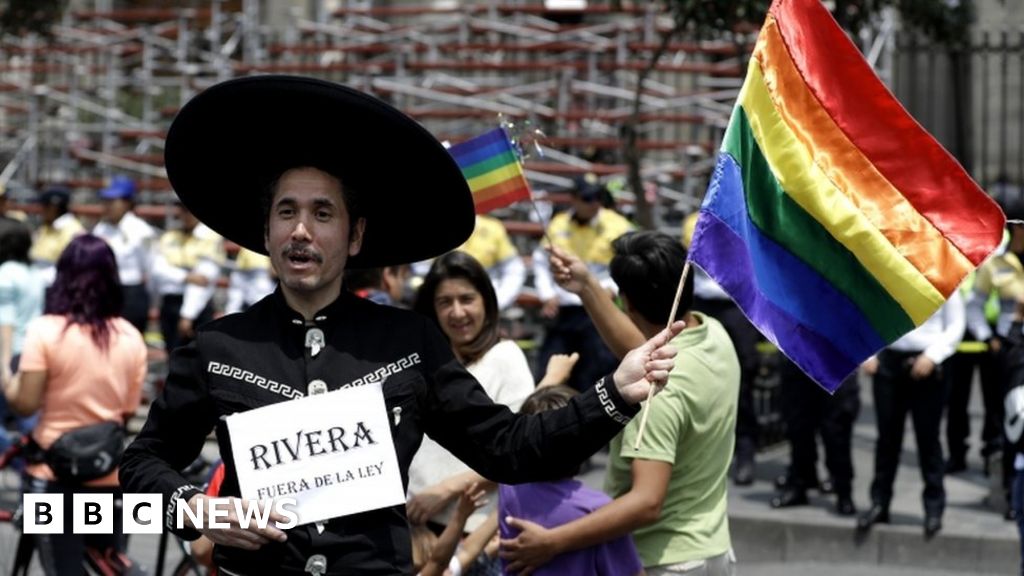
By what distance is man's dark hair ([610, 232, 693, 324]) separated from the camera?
18.0 feet

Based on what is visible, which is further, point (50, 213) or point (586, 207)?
point (50, 213)

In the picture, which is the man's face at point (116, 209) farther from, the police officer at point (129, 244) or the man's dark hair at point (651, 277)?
the man's dark hair at point (651, 277)

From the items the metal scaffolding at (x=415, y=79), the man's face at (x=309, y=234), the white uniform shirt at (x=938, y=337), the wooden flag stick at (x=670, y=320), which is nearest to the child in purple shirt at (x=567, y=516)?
the wooden flag stick at (x=670, y=320)

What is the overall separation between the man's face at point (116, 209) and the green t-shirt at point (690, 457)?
32.9 ft

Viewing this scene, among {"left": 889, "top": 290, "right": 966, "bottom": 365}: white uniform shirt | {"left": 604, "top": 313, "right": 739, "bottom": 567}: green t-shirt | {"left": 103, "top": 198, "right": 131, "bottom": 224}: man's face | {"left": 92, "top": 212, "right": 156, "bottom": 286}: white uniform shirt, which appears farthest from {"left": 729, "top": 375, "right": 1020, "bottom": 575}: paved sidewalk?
{"left": 103, "top": 198, "right": 131, "bottom": 224}: man's face

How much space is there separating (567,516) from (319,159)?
149 centimetres

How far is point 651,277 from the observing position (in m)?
5.47

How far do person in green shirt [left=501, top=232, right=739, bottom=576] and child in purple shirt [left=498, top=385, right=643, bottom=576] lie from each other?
0.07m

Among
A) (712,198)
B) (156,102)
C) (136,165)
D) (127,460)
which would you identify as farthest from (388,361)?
(156,102)

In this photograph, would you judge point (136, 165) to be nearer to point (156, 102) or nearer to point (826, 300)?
point (156, 102)

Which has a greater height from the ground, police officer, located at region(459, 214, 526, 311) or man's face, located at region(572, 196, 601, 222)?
man's face, located at region(572, 196, 601, 222)

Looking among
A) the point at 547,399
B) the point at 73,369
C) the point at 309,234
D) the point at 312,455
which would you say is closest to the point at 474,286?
the point at 547,399

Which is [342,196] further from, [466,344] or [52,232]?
[52,232]

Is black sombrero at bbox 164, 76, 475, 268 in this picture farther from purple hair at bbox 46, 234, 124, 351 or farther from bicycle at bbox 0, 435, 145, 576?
bicycle at bbox 0, 435, 145, 576
